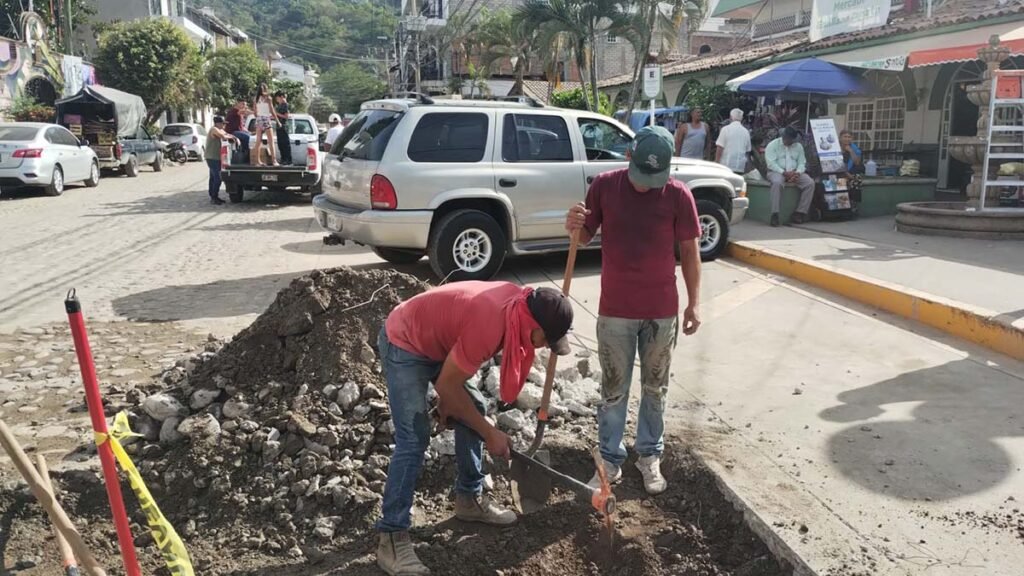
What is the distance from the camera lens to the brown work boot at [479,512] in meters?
3.71

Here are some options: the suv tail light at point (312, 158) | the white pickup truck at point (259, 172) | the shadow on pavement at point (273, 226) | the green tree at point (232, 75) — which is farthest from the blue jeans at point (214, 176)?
the green tree at point (232, 75)

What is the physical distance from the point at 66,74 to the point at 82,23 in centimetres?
1219

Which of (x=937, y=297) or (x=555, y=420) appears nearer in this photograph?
(x=555, y=420)

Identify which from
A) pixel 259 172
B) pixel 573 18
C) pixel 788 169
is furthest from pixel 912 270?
pixel 573 18

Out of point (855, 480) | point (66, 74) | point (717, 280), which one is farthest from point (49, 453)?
point (66, 74)

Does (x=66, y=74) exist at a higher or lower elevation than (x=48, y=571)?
higher

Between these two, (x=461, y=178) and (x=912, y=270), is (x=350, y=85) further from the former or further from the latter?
(x=912, y=270)

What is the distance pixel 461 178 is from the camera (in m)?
8.25

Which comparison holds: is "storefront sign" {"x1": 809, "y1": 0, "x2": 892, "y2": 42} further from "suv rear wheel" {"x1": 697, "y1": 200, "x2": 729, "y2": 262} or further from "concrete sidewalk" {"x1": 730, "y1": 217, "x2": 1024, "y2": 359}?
"suv rear wheel" {"x1": 697, "y1": 200, "x2": 729, "y2": 262}

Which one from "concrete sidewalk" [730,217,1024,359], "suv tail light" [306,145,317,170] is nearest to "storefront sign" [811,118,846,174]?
"concrete sidewalk" [730,217,1024,359]

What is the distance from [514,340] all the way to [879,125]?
16.9 metres

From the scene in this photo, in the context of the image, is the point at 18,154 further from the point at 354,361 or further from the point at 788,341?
the point at 788,341

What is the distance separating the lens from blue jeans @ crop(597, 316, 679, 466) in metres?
3.88

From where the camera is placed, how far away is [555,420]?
461cm
